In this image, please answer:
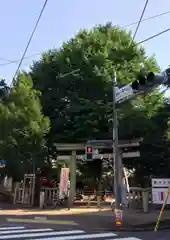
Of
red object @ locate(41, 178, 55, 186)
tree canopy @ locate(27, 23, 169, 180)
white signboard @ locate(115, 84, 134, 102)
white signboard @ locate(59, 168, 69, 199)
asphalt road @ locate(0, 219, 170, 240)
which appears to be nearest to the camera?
asphalt road @ locate(0, 219, 170, 240)

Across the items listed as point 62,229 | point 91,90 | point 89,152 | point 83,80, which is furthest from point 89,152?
point 83,80

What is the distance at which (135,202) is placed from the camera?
58.1 ft

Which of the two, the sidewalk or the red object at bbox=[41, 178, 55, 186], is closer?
the sidewalk

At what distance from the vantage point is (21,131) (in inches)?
747

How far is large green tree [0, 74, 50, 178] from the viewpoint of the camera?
60.8ft

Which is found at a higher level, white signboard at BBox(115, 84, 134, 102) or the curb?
white signboard at BBox(115, 84, 134, 102)

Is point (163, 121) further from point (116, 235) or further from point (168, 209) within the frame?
point (116, 235)

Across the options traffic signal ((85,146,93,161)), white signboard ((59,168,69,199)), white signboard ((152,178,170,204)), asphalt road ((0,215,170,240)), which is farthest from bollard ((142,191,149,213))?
white signboard ((59,168,69,199))

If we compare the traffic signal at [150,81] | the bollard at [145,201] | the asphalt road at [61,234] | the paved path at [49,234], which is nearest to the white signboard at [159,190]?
the bollard at [145,201]

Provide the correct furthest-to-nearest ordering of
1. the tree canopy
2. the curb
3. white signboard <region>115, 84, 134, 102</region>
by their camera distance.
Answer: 1. the tree canopy
2. white signboard <region>115, 84, 134, 102</region>
3. the curb

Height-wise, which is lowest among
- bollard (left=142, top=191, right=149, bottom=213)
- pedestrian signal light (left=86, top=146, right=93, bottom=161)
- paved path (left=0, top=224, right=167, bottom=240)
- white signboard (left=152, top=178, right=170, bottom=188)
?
paved path (left=0, top=224, right=167, bottom=240)

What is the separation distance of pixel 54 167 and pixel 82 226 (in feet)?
29.1

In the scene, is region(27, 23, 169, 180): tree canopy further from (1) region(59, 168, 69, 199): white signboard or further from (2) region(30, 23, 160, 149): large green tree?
(1) region(59, 168, 69, 199): white signboard

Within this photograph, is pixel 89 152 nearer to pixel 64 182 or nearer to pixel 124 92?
pixel 64 182
